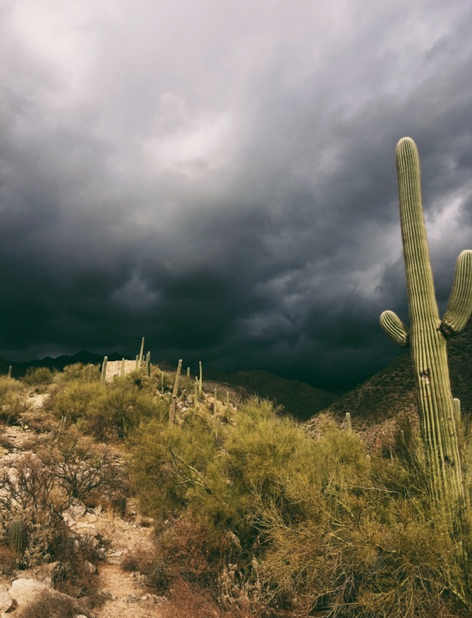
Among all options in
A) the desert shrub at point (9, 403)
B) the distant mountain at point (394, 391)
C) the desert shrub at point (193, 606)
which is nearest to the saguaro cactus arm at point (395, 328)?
the desert shrub at point (193, 606)

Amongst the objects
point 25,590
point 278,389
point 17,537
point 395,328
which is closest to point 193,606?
point 25,590

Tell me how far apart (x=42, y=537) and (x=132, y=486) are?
7.02 m

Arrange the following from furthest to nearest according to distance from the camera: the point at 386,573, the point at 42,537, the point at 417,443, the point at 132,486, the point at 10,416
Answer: the point at 10,416 → the point at 132,486 → the point at 42,537 → the point at 417,443 → the point at 386,573

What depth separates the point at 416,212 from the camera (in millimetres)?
9414

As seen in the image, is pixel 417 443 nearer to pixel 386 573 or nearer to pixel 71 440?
pixel 386 573

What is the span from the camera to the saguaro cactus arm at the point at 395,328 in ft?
29.7

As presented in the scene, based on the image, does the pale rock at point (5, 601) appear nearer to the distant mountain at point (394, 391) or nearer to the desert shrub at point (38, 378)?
the distant mountain at point (394, 391)

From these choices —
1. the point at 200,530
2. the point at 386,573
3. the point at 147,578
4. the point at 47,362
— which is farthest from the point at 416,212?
the point at 47,362

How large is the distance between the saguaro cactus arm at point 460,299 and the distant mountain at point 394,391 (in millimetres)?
22469

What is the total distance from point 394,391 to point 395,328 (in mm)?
29332

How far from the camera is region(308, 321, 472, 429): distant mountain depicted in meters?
31.6

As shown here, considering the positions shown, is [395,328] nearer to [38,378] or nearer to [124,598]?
[124,598]

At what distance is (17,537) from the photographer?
1073 cm

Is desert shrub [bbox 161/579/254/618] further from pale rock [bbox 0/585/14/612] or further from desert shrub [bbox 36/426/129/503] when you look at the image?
desert shrub [bbox 36/426/129/503]
